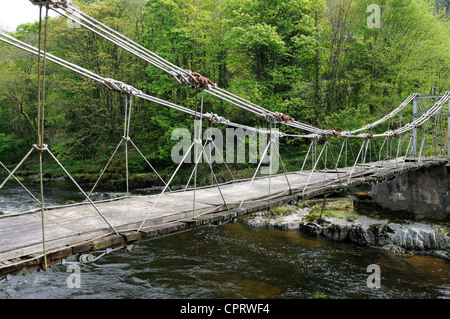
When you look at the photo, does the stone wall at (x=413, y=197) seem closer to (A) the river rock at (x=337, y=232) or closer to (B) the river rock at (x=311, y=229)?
(A) the river rock at (x=337, y=232)

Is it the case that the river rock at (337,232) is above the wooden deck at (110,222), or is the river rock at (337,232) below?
below

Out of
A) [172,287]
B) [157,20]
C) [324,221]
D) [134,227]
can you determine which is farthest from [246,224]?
[157,20]

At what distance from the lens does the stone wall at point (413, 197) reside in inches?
403

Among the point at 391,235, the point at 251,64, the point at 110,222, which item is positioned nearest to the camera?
the point at 110,222

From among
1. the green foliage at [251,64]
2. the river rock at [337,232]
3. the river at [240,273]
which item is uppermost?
the green foliage at [251,64]

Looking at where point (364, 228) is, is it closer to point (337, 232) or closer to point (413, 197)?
point (337, 232)

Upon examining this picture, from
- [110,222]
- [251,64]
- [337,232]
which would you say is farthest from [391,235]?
[251,64]

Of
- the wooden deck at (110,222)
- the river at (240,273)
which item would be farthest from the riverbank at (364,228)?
the wooden deck at (110,222)

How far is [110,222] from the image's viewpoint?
3453 millimetres

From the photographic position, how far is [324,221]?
9656 millimetres

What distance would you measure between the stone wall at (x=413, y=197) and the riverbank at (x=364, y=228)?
432 millimetres

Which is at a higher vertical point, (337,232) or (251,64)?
(251,64)

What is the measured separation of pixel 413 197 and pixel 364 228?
2737 mm
